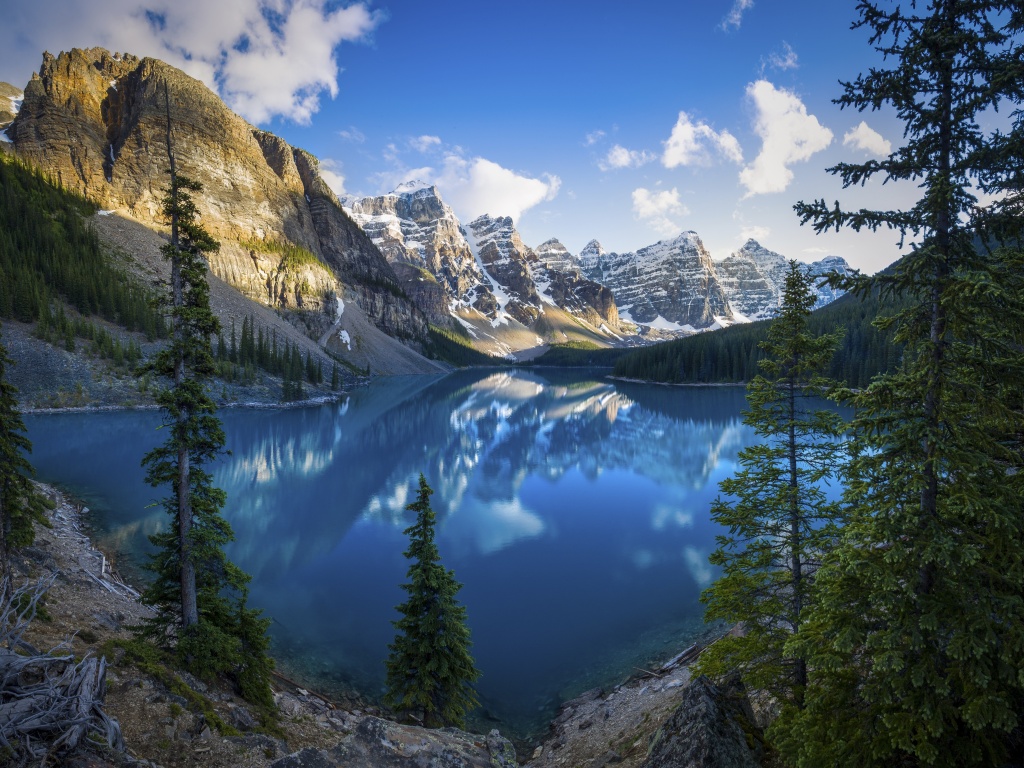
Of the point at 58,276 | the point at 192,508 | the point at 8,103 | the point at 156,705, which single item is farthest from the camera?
the point at 8,103

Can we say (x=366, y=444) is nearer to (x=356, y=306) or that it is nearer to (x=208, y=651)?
(x=208, y=651)

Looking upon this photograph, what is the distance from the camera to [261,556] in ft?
74.8

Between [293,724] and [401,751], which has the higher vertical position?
[401,751]

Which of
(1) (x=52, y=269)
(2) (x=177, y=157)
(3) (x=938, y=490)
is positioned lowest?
(3) (x=938, y=490)

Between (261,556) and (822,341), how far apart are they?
25.0 meters

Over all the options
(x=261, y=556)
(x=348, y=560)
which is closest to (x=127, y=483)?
(x=261, y=556)

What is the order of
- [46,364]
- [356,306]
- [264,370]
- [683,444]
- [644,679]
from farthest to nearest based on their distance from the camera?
[356,306], [264,370], [46,364], [683,444], [644,679]

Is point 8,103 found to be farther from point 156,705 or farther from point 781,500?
point 781,500

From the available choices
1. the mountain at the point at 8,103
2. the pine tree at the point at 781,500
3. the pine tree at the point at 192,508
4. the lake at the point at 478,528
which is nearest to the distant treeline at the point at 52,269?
the lake at the point at 478,528

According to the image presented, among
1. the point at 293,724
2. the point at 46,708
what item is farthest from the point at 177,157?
the point at 46,708

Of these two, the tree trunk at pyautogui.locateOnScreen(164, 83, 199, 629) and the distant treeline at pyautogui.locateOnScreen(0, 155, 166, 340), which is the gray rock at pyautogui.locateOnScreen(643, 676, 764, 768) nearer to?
the tree trunk at pyautogui.locateOnScreen(164, 83, 199, 629)

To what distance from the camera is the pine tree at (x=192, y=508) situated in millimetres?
9445

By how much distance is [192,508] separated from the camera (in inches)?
392

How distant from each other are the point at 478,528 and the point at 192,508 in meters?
19.1
